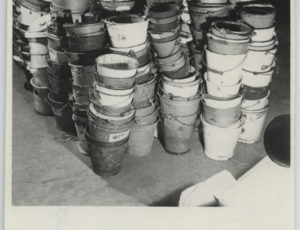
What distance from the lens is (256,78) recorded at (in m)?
4.06

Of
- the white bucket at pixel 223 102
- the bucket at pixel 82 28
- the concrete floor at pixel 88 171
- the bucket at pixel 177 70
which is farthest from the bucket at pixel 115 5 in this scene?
the concrete floor at pixel 88 171

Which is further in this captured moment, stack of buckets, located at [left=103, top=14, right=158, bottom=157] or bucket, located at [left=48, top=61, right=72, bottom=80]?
bucket, located at [left=48, top=61, right=72, bottom=80]

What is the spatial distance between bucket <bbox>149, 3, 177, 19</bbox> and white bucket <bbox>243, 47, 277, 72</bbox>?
812mm

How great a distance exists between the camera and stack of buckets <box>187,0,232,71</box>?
4000 millimetres

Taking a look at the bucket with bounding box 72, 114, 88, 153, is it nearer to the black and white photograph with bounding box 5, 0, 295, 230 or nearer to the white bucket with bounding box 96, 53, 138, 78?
the black and white photograph with bounding box 5, 0, 295, 230

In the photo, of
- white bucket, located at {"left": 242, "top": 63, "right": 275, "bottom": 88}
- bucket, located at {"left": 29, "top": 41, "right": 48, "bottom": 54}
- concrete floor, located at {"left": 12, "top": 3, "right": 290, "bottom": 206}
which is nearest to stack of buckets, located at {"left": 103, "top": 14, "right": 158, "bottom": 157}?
concrete floor, located at {"left": 12, "top": 3, "right": 290, "bottom": 206}

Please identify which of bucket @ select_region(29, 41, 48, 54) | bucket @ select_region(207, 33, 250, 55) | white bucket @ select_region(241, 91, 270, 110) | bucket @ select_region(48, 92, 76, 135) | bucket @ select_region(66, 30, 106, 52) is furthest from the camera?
bucket @ select_region(29, 41, 48, 54)

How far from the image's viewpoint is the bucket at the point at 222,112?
3.88m

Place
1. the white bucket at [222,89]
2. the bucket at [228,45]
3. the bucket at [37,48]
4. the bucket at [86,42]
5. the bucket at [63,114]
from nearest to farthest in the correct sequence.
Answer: the bucket at [228,45], the bucket at [86,42], the white bucket at [222,89], the bucket at [63,114], the bucket at [37,48]

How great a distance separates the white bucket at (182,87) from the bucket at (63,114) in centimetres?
110

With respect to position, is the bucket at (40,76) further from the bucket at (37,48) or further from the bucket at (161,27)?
the bucket at (161,27)

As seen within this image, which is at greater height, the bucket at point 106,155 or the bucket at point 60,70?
the bucket at point 60,70

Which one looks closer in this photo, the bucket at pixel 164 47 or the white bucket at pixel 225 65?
the white bucket at pixel 225 65

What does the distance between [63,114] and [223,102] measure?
1.68 m
